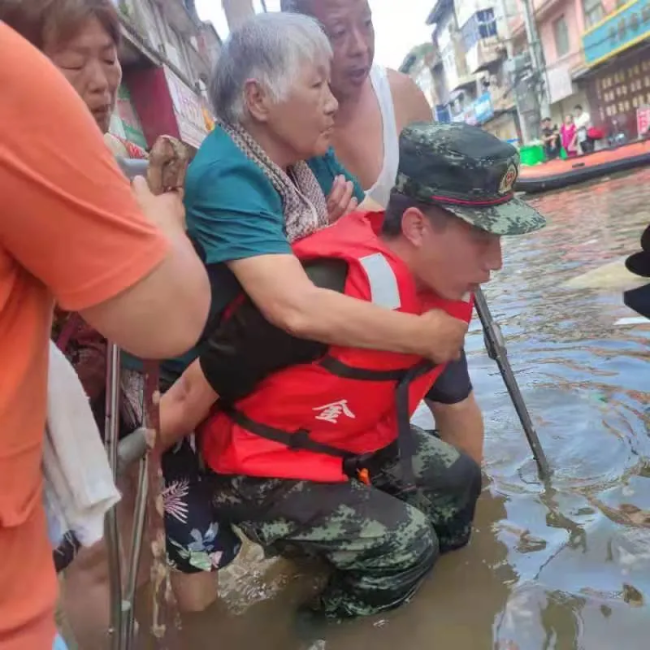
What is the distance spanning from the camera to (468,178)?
2.07 meters

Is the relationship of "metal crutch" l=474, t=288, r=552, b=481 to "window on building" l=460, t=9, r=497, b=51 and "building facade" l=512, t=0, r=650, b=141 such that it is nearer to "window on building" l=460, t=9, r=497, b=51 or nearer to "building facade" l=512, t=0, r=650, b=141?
"building facade" l=512, t=0, r=650, b=141

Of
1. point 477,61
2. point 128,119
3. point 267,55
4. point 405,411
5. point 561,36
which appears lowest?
point 405,411

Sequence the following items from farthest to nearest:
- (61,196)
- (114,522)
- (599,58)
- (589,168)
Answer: (599,58), (589,168), (114,522), (61,196)

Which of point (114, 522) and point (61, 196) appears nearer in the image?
point (61, 196)

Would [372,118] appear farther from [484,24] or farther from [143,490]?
[484,24]

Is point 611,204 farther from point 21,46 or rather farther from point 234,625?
point 21,46

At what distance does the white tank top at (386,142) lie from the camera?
285 cm

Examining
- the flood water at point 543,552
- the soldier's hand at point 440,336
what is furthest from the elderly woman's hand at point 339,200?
the flood water at point 543,552

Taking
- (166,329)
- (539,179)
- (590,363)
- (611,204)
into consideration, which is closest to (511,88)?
(539,179)

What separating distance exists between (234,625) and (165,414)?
0.70 m

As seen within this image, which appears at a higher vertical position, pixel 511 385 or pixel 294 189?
pixel 294 189

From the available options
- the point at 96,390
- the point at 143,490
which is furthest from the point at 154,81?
the point at 143,490

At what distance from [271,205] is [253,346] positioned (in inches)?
15.3

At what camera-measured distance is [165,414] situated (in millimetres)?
2201
